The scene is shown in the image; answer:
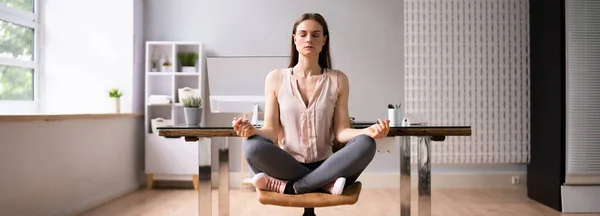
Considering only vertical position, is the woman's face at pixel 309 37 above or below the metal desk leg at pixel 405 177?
above

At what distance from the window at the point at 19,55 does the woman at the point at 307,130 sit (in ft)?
9.95

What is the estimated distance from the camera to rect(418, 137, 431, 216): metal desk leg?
2.18 m

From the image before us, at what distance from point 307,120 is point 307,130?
0.04 m

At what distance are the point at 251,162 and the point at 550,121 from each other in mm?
3333

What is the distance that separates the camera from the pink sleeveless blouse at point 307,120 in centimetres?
187

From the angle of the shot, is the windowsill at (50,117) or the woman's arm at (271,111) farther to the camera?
the windowsill at (50,117)

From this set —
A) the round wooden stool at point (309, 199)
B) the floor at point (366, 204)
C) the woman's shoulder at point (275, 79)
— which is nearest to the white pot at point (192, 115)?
the woman's shoulder at point (275, 79)

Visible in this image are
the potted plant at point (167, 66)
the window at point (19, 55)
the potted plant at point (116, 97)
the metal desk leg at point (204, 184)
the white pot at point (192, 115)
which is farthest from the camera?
the potted plant at point (167, 66)

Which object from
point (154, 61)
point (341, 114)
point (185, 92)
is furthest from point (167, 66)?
point (341, 114)

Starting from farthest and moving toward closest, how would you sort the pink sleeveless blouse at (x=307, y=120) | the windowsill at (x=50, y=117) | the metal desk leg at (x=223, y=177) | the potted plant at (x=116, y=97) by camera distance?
the potted plant at (x=116, y=97) < the windowsill at (x=50, y=117) < the metal desk leg at (x=223, y=177) < the pink sleeveless blouse at (x=307, y=120)

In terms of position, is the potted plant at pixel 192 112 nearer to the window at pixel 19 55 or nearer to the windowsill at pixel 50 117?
the windowsill at pixel 50 117

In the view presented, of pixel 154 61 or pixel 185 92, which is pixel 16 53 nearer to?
pixel 154 61

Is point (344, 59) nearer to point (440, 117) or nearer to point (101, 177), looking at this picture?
point (440, 117)

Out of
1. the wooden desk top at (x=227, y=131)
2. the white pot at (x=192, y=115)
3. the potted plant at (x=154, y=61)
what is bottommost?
the wooden desk top at (x=227, y=131)
